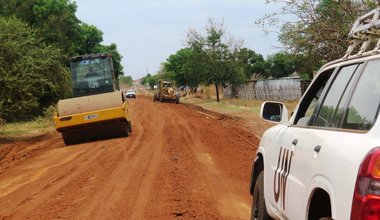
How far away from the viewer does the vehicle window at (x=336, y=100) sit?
3.96 meters

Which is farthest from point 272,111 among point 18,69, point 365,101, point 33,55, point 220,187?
point 33,55

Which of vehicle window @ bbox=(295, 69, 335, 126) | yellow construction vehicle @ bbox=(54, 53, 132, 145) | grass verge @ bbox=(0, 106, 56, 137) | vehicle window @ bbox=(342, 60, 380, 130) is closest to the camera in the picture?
vehicle window @ bbox=(342, 60, 380, 130)

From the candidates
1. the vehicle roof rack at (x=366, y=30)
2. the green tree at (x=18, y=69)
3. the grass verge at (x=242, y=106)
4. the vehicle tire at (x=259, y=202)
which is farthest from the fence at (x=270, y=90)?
the vehicle roof rack at (x=366, y=30)

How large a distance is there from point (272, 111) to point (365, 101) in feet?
7.91

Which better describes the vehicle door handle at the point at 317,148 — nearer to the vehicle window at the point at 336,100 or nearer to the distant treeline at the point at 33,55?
the vehicle window at the point at 336,100

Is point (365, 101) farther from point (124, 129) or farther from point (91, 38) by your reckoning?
point (91, 38)

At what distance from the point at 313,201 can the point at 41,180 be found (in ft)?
29.1

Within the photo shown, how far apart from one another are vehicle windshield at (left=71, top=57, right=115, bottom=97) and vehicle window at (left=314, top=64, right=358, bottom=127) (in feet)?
59.0

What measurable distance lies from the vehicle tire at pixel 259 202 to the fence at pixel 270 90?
3563cm

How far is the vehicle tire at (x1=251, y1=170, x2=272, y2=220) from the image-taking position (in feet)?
18.7

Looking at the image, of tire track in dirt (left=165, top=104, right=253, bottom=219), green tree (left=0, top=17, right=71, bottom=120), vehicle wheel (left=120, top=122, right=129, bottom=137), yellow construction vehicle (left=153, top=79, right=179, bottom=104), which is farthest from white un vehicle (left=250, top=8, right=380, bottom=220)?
yellow construction vehicle (left=153, top=79, right=179, bottom=104)

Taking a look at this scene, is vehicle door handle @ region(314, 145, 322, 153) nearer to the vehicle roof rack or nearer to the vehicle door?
the vehicle door

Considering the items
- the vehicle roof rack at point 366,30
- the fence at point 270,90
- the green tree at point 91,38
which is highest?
the green tree at point 91,38

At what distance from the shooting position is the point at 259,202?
5.92 m
